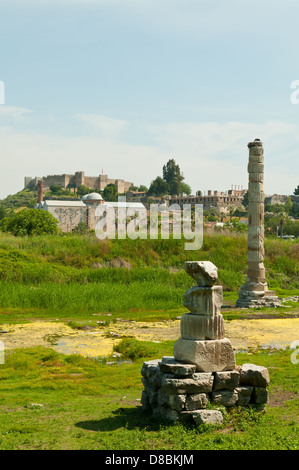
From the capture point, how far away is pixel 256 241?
71.7 ft

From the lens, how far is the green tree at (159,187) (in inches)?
4306

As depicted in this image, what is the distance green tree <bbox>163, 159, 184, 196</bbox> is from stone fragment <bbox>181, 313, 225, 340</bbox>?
102812 millimetres

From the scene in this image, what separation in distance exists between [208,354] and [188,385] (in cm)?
56

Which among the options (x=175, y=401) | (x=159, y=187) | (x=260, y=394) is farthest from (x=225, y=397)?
(x=159, y=187)

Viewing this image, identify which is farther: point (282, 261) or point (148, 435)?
point (282, 261)

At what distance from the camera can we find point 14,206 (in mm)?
115688

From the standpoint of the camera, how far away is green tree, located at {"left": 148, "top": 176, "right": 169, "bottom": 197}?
109375 mm

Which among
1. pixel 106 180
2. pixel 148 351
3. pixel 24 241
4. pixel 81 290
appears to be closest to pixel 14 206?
pixel 106 180

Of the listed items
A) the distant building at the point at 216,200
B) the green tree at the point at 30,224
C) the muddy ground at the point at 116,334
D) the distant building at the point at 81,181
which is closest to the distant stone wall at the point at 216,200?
the distant building at the point at 216,200

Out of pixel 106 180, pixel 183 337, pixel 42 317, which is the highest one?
A: pixel 106 180

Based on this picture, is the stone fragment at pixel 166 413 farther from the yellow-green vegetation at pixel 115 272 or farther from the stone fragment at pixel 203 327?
the yellow-green vegetation at pixel 115 272

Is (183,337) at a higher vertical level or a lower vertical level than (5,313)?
higher

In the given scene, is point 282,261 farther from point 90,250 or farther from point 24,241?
point 24,241
